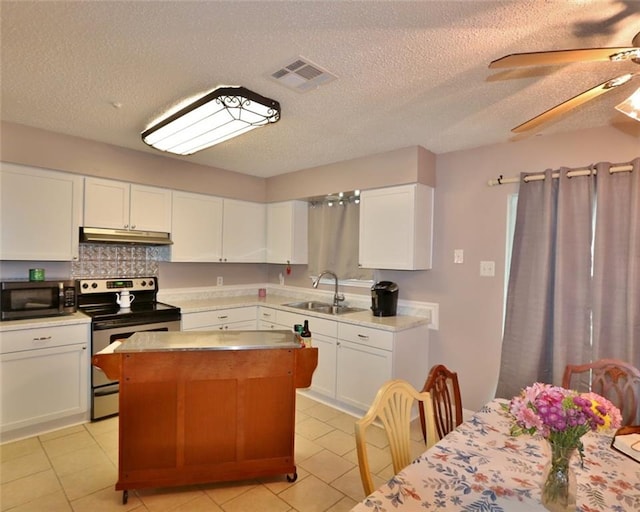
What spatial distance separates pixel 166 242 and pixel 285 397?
216cm

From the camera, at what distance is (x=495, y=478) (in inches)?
48.3

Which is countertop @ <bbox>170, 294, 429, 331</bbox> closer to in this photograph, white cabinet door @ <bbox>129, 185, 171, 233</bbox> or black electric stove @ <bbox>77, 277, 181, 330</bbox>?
black electric stove @ <bbox>77, 277, 181, 330</bbox>

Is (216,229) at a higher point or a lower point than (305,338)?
higher

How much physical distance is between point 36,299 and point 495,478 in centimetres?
329

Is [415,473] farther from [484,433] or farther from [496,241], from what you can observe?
[496,241]

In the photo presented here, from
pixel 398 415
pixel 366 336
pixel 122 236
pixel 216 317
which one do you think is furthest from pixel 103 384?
pixel 398 415

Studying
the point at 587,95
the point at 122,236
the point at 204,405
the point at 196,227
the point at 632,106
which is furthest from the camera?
the point at 196,227

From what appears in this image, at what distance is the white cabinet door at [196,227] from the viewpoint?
146 inches

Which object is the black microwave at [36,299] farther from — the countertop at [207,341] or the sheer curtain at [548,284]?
the sheer curtain at [548,284]

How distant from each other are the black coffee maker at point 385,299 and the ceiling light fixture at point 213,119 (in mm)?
1788

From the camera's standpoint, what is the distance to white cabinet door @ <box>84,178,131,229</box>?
3133 mm

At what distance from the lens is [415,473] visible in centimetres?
125

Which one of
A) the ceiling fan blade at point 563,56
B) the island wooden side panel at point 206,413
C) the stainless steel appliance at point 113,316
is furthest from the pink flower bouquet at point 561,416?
the stainless steel appliance at point 113,316

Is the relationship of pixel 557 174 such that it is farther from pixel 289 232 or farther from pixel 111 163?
pixel 111 163
